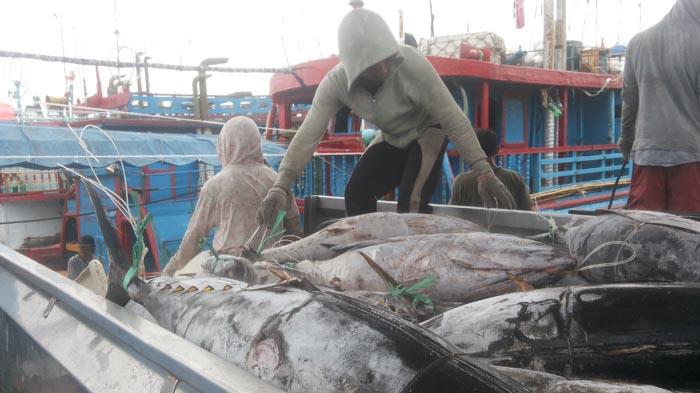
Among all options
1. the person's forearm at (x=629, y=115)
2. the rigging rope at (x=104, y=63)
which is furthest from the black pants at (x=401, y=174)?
the rigging rope at (x=104, y=63)

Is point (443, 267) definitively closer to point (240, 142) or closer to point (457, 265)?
point (457, 265)

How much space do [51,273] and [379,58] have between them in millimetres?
1837

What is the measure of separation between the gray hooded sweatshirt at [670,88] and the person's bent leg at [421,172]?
137 cm

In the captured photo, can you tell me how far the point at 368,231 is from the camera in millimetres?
2670

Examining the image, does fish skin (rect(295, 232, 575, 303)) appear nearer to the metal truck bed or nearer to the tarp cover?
the metal truck bed

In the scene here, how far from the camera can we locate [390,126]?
352 cm

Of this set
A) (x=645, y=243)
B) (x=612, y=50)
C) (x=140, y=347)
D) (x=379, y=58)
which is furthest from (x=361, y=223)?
(x=612, y=50)

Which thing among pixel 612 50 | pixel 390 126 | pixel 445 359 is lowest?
pixel 445 359

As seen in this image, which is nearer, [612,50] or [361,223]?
[361,223]

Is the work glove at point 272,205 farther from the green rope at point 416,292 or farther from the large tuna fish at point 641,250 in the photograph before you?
the large tuna fish at point 641,250

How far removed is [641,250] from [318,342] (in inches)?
47.1

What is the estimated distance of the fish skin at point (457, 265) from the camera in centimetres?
200

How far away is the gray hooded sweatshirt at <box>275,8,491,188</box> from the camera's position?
3.02m

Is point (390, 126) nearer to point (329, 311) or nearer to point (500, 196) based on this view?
point (500, 196)
